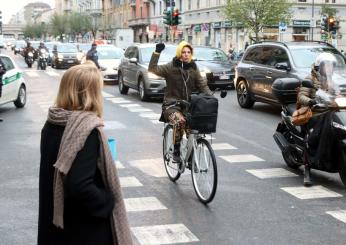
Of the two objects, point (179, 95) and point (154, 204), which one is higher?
point (179, 95)

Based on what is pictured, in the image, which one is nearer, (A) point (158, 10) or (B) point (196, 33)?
(B) point (196, 33)

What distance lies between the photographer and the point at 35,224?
5691 mm

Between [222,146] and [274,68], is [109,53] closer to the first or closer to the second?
[274,68]

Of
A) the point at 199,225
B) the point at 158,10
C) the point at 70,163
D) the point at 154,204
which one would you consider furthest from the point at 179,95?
the point at 158,10

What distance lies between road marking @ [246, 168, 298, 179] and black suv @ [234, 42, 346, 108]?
5.31 meters

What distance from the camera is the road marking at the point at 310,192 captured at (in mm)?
6750

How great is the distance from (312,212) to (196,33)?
6187 cm

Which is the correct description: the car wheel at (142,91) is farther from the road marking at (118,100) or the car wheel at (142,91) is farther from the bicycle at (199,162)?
the bicycle at (199,162)

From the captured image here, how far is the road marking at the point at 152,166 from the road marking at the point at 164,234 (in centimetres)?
225

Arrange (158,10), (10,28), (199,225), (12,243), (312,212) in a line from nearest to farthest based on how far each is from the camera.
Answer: (12,243)
(199,225)
(312,212)
(158,10)
(10,28)

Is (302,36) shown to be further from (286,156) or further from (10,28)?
(10,28)

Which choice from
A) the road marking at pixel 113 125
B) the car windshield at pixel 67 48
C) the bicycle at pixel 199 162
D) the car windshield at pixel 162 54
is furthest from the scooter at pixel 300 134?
the car windshield at pixel 67 48

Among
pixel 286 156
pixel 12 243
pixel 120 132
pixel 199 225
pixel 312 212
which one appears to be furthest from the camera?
pixel 120 132

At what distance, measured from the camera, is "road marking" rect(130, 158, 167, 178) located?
7.97 metres
